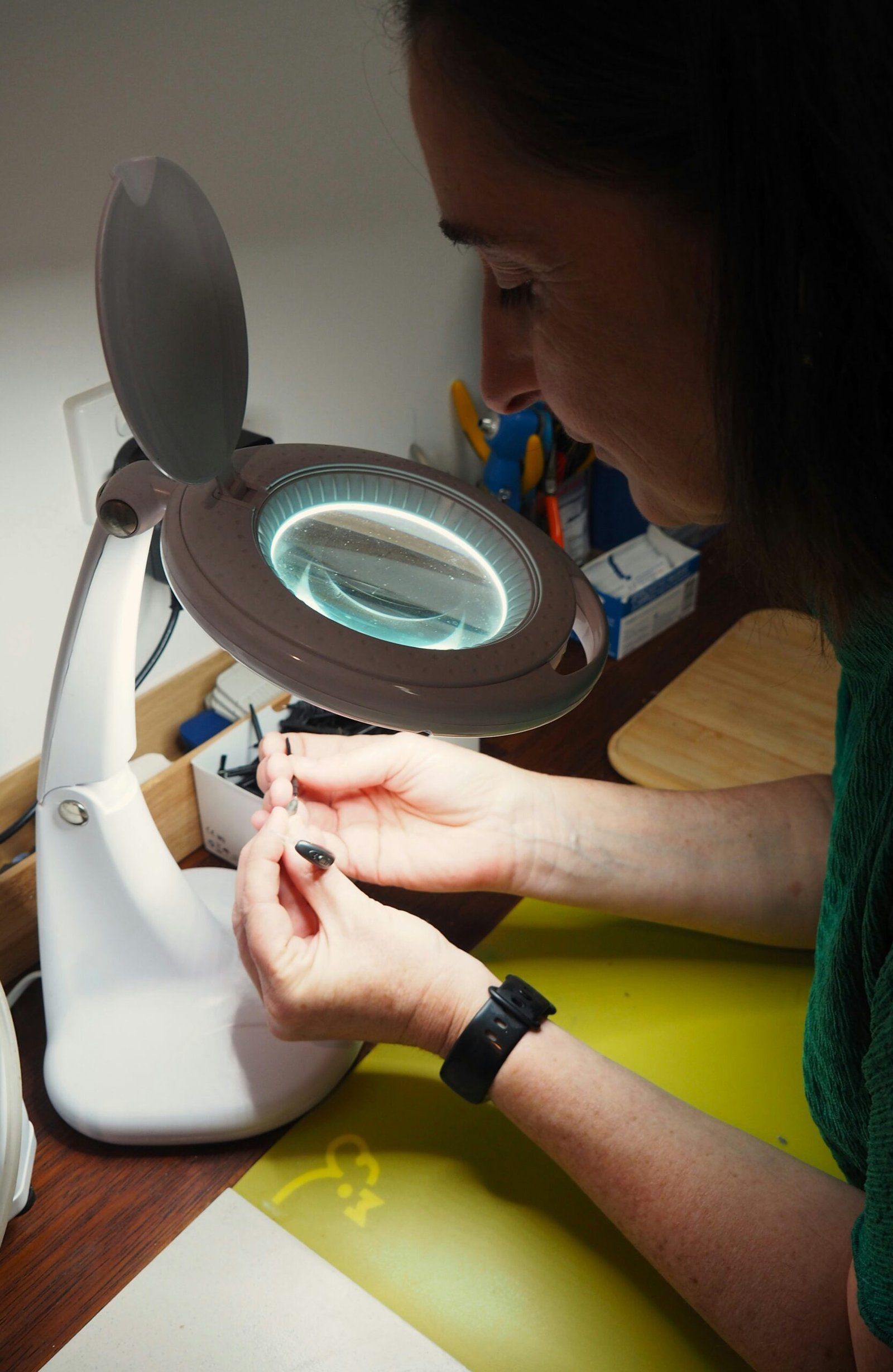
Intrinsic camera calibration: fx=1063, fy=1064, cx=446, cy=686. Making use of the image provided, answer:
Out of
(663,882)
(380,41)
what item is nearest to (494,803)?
(663,882)

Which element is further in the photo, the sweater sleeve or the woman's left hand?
the woman's left hand

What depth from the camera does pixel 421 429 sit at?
1184mm

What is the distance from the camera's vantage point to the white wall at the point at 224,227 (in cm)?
71

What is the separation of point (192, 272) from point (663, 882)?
0.56 meters

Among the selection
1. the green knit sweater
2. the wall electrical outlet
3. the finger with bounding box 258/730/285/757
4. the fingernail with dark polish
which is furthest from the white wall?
the green knit sweater

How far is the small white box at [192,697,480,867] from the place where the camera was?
87 cm

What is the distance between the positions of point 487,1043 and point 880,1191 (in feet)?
0.81

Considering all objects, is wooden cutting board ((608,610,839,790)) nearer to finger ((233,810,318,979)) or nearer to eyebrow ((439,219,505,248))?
finger ((233,810,318,979))

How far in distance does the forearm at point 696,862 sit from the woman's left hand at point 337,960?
5.9 inches

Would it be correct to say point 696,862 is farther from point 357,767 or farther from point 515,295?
point 515,295

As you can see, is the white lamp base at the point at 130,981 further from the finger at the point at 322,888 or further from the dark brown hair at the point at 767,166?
the dark brown hair at the point at 767,166

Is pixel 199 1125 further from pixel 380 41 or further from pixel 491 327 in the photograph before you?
pixel 380 41

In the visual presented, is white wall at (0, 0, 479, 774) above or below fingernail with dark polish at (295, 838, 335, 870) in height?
above

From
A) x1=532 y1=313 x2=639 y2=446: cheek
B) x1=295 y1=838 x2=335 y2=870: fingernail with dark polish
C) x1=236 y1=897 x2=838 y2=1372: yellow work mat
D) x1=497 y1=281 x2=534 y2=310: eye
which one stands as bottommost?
x1=236 y1=897 x2=838 y2=1372: yellow work mat
